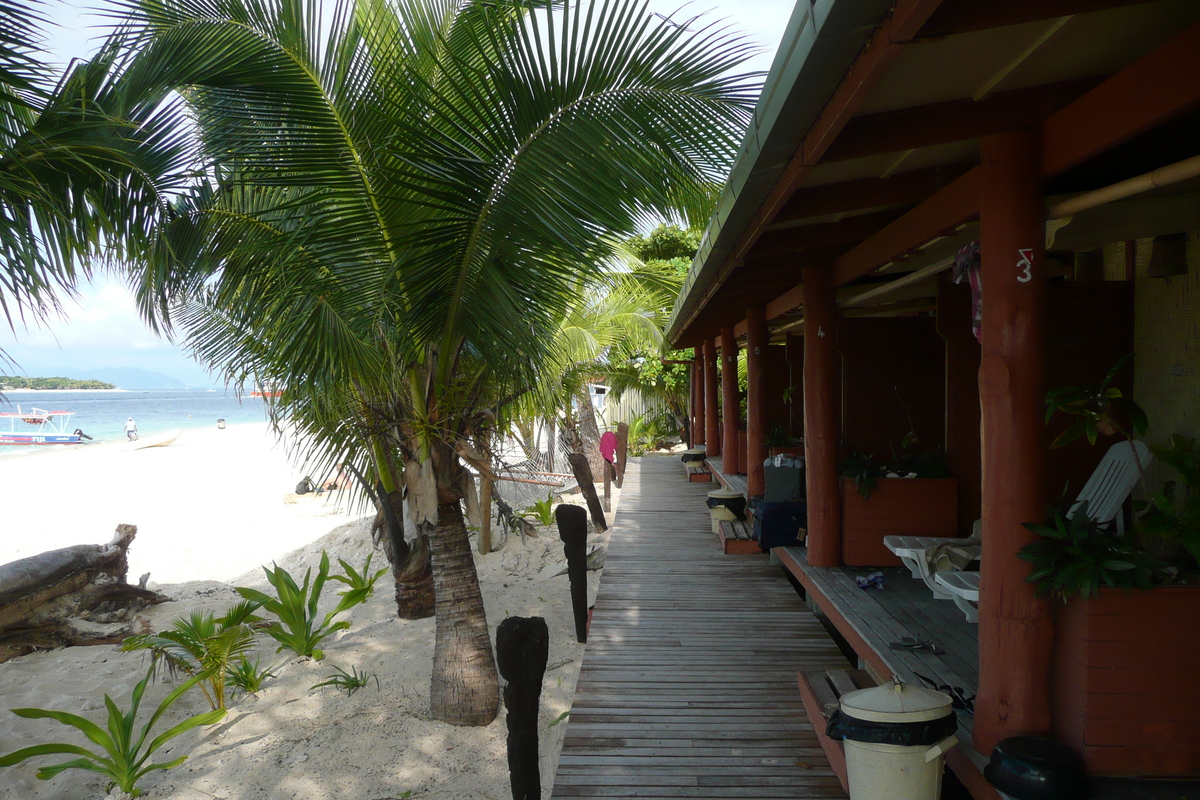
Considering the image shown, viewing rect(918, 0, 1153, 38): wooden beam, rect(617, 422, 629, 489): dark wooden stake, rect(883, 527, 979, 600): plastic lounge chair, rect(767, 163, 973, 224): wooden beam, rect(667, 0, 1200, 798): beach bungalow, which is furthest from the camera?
rect(617, 422, 629, 489): dark wooden stake

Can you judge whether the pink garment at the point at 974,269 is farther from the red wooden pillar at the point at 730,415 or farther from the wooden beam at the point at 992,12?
the red wooden pillar at the point at 730,415

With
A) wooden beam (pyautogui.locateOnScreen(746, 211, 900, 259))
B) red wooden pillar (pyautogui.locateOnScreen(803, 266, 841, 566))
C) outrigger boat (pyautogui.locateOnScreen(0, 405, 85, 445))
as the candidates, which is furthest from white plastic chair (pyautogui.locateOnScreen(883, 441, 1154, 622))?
outrigger boat (pyautogui.locateOnScreen(0, 405, 85, 445))

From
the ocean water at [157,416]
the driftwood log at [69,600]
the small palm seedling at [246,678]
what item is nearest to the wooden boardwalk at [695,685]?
the small palm seedling at [246,678]

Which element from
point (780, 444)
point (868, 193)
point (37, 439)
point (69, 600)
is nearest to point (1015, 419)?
point (868, 193)

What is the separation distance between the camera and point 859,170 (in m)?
3.54

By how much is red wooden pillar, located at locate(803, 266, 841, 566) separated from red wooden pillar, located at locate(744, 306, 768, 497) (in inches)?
110

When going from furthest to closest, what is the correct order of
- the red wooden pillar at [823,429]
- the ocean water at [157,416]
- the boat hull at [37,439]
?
the ocean water at [157,416] < the boat hull at [37,439] < the red wooden pillar at [823,429]

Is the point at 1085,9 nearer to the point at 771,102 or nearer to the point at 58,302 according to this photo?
the point at 771,102

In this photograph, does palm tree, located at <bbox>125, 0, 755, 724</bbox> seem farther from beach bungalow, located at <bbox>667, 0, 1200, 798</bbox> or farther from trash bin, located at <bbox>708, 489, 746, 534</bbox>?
→ trash bin, located at <bbox>708, 489, 746, 534</bbox>

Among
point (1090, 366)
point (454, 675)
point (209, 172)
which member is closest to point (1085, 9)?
point (1090, 366)

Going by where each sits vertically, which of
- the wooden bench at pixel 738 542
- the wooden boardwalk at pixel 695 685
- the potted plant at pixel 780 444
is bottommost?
the wooden boardwalk at pixel 695 685

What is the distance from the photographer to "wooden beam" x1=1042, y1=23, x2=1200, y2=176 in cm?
186

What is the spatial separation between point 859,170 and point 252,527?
656 inches

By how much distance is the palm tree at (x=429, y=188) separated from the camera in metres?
3.80
